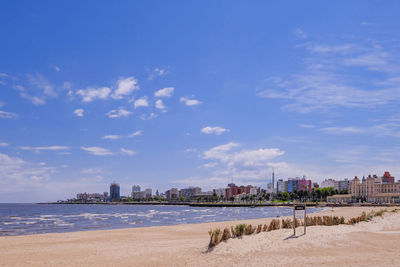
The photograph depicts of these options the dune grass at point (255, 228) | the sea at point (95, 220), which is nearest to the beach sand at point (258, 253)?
the dune grass at point (255, 228)

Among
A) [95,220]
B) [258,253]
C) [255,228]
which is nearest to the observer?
[258,253]

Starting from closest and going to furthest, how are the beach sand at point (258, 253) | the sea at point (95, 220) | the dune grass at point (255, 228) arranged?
the beach sand at point (258, 253)
the dune grass at point (255, 228)
the sea at point (95, 220)

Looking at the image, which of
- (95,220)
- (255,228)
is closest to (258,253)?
(255,228)

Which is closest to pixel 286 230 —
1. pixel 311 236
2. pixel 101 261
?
pixel 311 236

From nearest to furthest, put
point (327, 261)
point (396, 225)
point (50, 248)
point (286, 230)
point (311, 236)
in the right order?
point (327, 261) < point (311, 236) < point (286, 230) < point (50, 248) < point (396, 225)

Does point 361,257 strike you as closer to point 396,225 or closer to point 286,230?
point 286,230

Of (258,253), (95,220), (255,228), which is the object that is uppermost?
(255,228)

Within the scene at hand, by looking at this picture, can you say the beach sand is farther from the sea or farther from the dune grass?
the sea

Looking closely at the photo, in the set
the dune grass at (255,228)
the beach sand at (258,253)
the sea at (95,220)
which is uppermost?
the dune grass at (255,228)

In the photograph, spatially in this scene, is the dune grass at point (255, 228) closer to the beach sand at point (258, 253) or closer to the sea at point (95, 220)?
the beach sand at point (258, 253)

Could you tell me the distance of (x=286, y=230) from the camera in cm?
2017

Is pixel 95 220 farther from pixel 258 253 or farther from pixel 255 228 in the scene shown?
pixel 258 253

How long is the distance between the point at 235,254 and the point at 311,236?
15.9 feet

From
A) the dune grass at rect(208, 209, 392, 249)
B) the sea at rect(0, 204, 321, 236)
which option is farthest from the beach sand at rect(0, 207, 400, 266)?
the sea at rect(0, 204, 321, 236)
